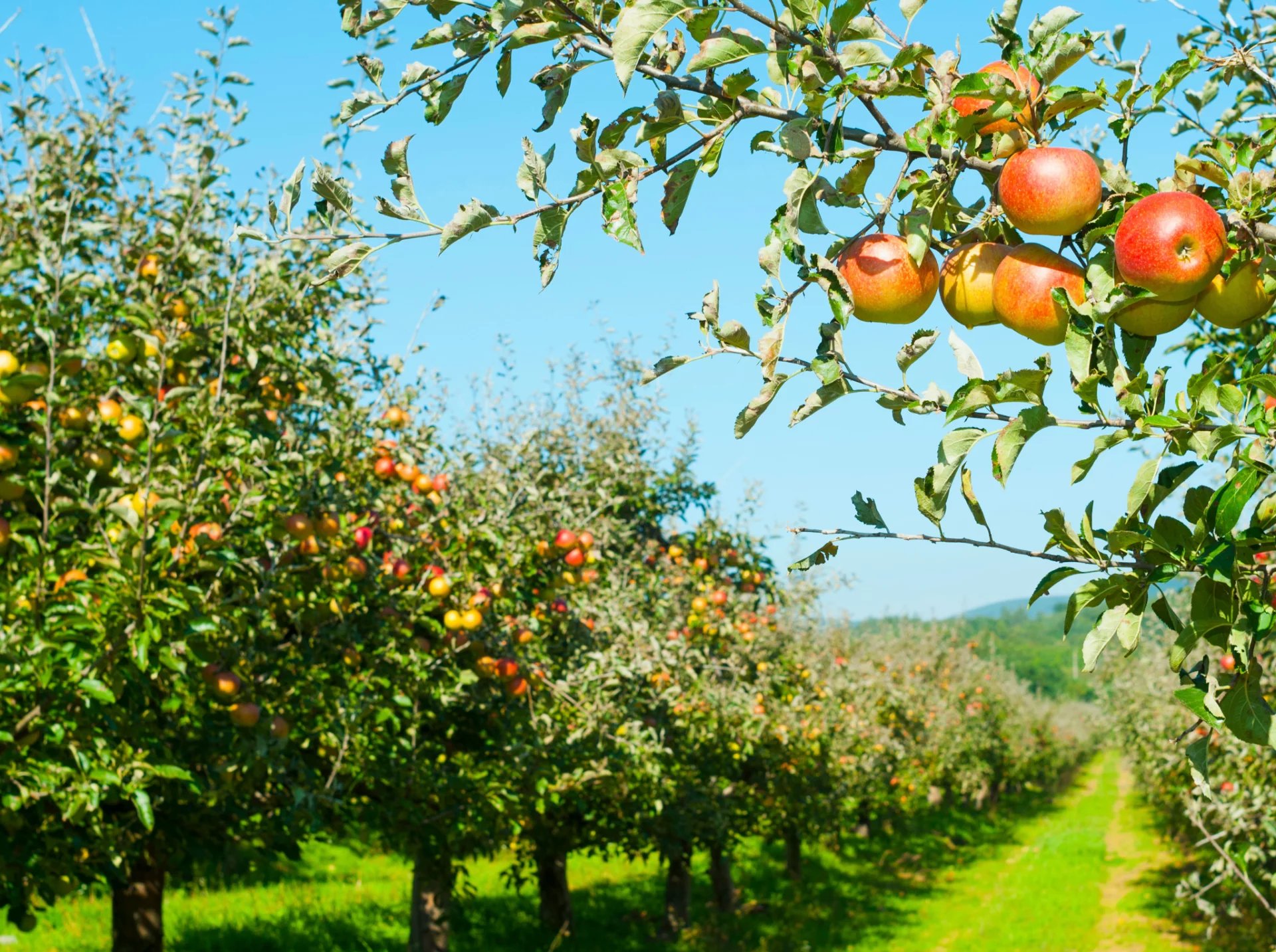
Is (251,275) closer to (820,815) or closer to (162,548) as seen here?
(162,548)

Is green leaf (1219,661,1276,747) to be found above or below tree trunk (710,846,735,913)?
above

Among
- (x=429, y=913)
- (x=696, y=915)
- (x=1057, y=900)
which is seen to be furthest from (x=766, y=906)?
(x=429, y=913)

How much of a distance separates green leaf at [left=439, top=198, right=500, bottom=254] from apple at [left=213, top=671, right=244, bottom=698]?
3803 mm

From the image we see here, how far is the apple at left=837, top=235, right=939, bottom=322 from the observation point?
150 centimetres

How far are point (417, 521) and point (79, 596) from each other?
2913mm

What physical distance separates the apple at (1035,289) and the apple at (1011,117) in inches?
7.1

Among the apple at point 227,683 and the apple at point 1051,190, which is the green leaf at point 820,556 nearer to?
the apple at point 1051,190

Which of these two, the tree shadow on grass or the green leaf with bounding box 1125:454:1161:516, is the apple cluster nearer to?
the green leaf with bounding box 1125:454:1161:516

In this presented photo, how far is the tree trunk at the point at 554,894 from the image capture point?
12.5 metres

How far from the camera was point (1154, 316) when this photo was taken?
1.45 meters

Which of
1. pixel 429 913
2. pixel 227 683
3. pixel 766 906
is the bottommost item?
pixel 766 906

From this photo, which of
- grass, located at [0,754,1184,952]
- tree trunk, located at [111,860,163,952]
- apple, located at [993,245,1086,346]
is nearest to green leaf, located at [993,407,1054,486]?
apple, located at [993,245,1086,346]

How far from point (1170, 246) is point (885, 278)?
38cm

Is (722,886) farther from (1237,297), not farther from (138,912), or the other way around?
(1237,297)
